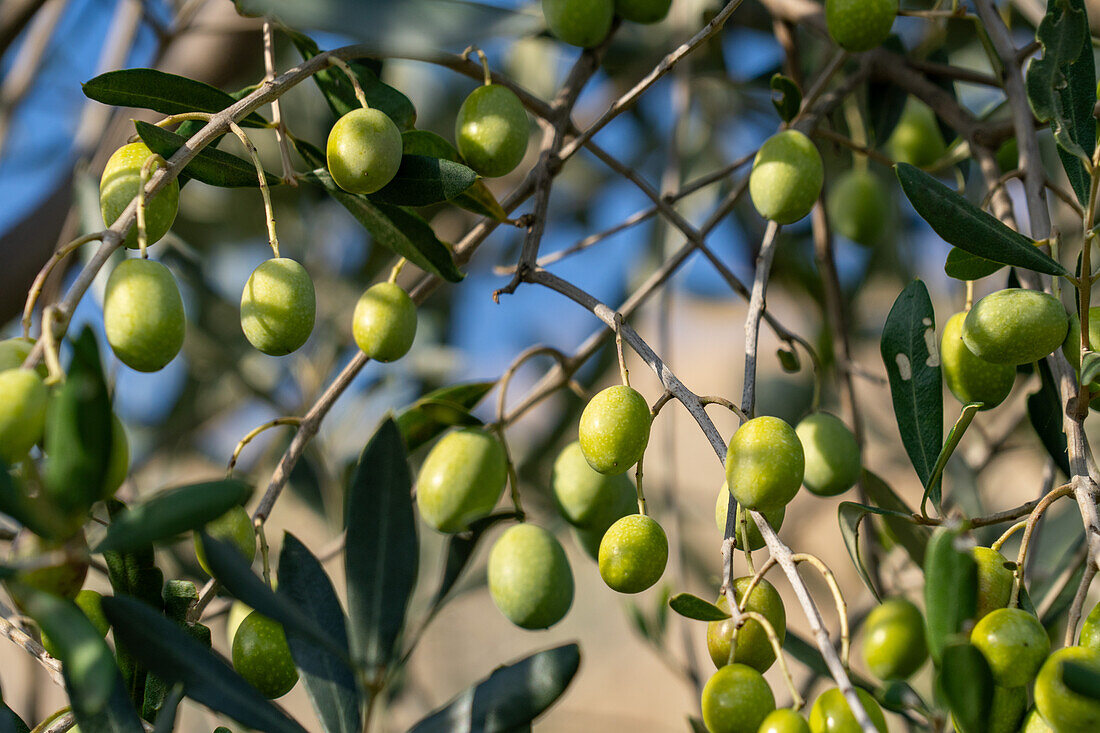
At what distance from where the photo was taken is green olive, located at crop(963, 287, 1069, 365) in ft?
1.41

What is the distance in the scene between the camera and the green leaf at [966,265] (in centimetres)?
51

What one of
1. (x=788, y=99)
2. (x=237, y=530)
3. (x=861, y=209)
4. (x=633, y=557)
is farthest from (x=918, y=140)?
(x=237, y=530)

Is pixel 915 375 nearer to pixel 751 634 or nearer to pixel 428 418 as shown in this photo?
pixel 751 634

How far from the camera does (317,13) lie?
0.61m

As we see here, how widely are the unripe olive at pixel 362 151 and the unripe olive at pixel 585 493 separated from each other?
0.24 metres

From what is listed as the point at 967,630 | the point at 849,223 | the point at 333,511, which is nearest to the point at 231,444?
the point at 333,511

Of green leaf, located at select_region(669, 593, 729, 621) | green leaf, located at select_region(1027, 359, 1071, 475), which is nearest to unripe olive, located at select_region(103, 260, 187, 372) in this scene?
green leaf, located at select_region(669, 593, 729, 621)

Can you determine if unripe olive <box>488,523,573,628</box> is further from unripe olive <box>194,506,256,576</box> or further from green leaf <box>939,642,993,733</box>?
green leaf <box>939,642,993,733</box>

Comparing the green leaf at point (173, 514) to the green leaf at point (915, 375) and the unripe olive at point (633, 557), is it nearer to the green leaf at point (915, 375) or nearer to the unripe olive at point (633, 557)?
the unripe olive at point (633, 557)

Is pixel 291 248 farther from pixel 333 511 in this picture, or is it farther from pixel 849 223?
pixel 849 223

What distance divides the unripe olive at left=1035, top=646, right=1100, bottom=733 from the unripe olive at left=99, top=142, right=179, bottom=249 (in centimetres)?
41

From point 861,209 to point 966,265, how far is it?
0.45 metres

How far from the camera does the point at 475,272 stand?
5.49ft

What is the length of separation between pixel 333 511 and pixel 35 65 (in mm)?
771
